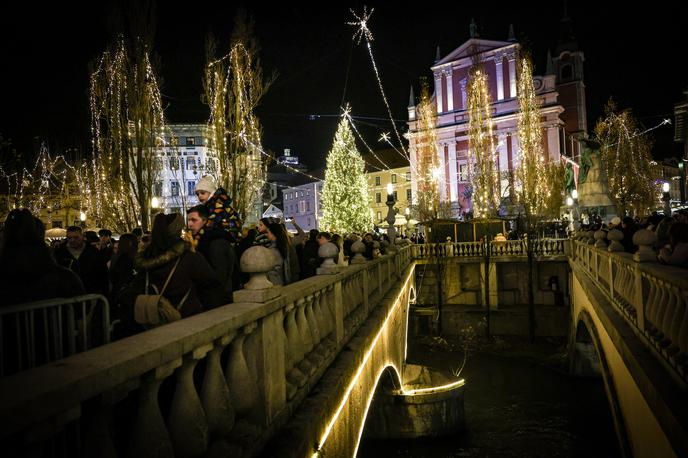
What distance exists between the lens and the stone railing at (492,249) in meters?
28.6

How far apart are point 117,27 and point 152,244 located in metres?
16.4

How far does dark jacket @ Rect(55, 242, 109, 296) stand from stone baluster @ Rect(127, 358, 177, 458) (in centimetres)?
533

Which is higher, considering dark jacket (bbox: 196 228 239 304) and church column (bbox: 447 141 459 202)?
church column (bbox: 447 141 459 202)

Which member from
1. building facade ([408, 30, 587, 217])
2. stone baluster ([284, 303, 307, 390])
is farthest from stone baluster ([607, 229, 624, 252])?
building facade ([408, 30, 587, 217])

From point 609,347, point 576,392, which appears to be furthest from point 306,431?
point 576,392

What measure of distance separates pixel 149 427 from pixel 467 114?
4838 centimetres

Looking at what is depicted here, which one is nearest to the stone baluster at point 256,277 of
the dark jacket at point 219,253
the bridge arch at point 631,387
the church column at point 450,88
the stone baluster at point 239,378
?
the stone baluster at point 239,378

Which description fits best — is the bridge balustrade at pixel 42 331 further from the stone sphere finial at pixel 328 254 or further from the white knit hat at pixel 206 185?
the stone sphere finial at pixel 328 254

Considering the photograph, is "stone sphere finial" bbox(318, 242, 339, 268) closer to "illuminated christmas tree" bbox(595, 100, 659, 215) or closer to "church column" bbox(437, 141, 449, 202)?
"illuminated christmas tree" bbox(595, 100, 659, 215)

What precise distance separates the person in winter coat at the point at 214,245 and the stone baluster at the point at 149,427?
2351 mm

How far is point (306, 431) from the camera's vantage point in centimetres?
371

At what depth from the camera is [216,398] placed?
282 cm

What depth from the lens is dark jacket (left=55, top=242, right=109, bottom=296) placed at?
6.99 m

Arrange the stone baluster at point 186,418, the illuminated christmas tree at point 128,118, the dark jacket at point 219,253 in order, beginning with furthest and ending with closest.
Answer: the illuminated christmas tree at point 128,118, the dark jacket at point 219,253, the stone baluster at point 186,418
